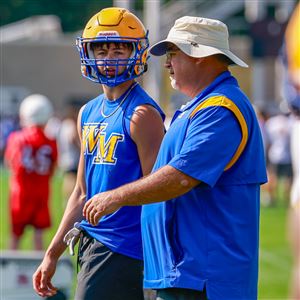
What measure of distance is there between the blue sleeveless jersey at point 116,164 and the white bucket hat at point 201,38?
0.53 meters

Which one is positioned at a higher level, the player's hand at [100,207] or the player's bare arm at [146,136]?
the player's bare arm at [146,136]

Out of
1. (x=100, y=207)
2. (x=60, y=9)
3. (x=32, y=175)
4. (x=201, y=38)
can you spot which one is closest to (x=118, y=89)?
(x=201, y=38)

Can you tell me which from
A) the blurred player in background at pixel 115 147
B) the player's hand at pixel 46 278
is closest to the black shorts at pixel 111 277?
the blurred player in background at pixel 115 147

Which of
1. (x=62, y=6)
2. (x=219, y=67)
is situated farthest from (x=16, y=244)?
(x=62, y=6)

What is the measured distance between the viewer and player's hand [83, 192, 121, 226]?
472 centimetres

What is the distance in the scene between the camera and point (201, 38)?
15.8 feet

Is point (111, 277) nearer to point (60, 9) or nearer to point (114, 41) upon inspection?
point (114, 41)

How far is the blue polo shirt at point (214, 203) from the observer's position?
4594 mm

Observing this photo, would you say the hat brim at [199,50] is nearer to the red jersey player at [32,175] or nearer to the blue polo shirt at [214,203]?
the blue polo shirt at [214,203]

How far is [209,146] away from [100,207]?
0.54 m

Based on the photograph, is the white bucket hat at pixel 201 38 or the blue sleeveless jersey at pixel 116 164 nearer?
the white bucket hat at pixel 201 38

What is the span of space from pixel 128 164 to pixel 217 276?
0.88 meters

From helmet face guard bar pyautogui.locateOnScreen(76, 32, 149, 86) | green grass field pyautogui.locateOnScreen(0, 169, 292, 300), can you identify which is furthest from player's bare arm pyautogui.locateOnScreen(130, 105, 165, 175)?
green grass field pyautogui.locateOnScreen(0, 169, 292, 300)

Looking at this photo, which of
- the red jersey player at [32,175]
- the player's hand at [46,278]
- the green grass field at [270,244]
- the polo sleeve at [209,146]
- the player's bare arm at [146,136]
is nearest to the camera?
the polo sleeve at [209,146]
